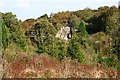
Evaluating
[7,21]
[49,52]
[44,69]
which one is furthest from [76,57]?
[7,21]

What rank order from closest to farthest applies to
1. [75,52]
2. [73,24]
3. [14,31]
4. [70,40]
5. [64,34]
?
[75,52] < [70,40] < [14,31] < [64,34] < [73,24]

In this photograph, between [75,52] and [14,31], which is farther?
[14,31]

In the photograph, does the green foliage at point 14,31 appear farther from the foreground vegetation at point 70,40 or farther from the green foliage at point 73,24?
the green foliage at point 73,24

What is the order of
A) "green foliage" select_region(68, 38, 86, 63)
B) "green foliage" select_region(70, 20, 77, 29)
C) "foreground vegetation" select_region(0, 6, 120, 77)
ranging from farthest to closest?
"green foliage" select_region(70, 20, 77, 29), "green foliage" select_region(68, 38, 86, 63), "foreground vegetation" select_region(0, 6, 120, 77)

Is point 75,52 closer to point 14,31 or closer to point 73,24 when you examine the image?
point 14,31

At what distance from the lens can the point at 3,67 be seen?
27.0ft

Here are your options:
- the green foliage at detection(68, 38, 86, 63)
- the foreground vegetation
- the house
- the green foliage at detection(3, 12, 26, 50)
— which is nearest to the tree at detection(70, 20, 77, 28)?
the foreground vegetation

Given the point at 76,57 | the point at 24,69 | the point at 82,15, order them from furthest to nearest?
the point at 82,15 < the point at 76,57 < the point at 24,69

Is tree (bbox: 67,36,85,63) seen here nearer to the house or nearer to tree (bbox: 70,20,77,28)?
the house

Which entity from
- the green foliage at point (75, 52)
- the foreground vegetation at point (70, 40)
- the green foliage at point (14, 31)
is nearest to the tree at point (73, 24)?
the foreground vegetation at point (70, 40)

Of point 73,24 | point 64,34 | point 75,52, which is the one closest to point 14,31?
point 64,34

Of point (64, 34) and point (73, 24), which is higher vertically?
point (73, 24)

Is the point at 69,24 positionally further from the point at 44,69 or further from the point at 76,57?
the point at 44,69

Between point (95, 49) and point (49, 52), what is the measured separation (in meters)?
6.10
